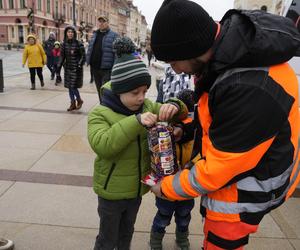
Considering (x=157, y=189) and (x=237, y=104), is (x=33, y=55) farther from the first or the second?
(x=237, y=104)

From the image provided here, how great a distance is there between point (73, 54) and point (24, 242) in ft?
18.5

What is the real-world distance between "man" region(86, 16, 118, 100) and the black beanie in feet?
19.4

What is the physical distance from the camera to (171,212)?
2.64 meters

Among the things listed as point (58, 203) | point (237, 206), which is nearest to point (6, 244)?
point (58, 203)

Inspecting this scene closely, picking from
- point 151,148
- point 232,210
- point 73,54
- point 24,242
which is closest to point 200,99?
point 151,148

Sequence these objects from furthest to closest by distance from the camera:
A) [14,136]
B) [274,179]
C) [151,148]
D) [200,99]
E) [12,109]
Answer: [12,109], [14,136], [151,148], [200,99], [274,179]

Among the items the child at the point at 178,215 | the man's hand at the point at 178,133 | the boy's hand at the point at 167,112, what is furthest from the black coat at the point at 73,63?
the boy's hand at the point at 167,112

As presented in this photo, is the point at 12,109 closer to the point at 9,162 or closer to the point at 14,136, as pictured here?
the point at 14,136

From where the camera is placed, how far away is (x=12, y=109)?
7.66 m

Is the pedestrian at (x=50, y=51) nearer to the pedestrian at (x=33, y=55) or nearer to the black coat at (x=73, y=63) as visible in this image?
the pedestrian at (x=33, y=55)

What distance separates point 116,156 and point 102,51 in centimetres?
563

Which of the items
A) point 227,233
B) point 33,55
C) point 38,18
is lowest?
point 33,55

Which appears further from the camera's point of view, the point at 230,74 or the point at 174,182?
the point at 174,182

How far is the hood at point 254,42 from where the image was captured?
1.31 metres
